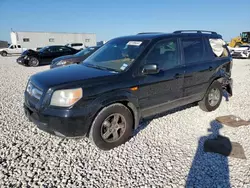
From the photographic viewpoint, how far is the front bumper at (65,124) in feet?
8.86

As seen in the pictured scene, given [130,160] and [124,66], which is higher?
[124,66]

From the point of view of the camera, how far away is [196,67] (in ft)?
13.6

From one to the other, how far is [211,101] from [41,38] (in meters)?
35.7

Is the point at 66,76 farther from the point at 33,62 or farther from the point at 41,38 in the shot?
the point at 41,38

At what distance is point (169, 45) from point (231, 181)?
8.27ft

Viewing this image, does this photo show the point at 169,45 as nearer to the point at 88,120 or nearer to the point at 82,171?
the point at 88,120

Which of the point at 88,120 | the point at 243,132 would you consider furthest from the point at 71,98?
the point at 243,132

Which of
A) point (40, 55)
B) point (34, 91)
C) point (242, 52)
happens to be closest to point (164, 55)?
point (34, 91)

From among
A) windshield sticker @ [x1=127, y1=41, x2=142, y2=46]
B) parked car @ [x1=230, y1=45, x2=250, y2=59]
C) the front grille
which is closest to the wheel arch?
the front grille

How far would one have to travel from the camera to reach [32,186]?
91.7 inches

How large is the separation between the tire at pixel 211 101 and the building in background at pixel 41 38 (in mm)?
34771

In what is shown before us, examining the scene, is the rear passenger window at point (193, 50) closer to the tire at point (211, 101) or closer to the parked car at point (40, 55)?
the tire at point (211, 101)

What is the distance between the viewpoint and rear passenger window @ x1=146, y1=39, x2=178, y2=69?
3.51 metres

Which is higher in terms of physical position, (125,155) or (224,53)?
(224,53)
